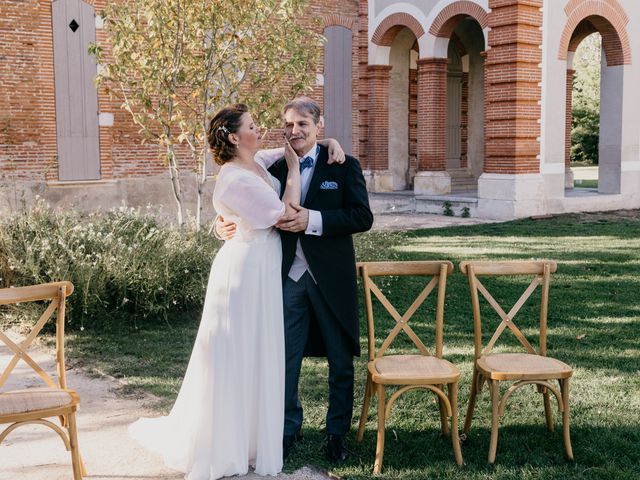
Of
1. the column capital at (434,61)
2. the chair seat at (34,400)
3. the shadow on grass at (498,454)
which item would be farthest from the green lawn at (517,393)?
the column capital at (434,61)

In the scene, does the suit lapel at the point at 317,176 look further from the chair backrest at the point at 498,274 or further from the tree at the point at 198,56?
the tree at the point at 198,56

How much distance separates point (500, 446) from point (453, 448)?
1.19 feet

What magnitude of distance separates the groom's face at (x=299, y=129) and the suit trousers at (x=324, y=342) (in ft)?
2.33

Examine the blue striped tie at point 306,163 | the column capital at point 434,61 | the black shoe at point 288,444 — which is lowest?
the black shoe at point 288,444

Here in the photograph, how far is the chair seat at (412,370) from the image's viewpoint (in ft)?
13.8

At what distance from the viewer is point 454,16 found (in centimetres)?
1858

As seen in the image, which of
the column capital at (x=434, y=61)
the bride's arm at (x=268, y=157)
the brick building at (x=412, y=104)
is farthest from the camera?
the column capital at (x=434, y=61)

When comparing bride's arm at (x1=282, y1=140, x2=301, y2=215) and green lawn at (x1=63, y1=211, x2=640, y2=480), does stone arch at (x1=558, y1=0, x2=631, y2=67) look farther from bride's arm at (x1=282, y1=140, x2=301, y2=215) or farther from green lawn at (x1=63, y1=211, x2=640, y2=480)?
bride's arm at (x1=282, y1=140, x2=301, y2=215)

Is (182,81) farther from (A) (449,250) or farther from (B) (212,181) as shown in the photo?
(B) (212,181)

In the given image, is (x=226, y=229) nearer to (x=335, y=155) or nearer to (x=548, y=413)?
(x=335, y=155)

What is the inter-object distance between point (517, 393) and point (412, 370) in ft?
5.47

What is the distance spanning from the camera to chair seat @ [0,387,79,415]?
3.71 meters

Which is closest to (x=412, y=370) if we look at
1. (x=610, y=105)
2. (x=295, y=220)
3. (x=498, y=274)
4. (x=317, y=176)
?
(x=498, y=274)

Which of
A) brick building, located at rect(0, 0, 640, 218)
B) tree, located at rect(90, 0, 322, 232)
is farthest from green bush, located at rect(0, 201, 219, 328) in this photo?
brick building, located at rect(0, 0, 640, 218)
